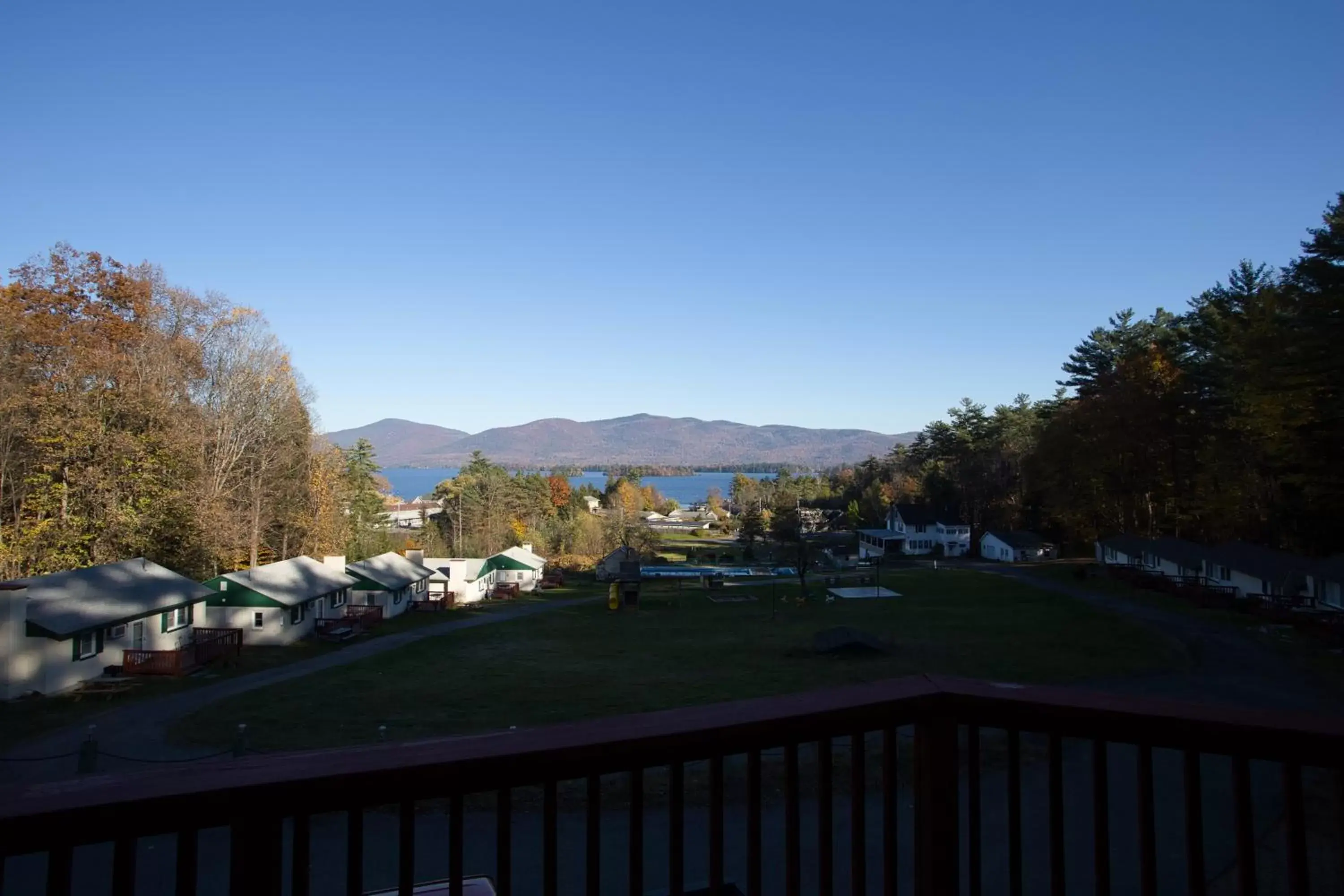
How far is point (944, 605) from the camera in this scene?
1443 inches

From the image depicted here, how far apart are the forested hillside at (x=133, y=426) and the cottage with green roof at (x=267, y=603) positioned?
155 inches

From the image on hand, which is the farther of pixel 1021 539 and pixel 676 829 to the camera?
pixel 1021 539

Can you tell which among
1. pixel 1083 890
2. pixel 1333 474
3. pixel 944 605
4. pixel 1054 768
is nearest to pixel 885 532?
pixel 944 605

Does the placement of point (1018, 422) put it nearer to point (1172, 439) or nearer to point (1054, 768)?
point (1172, 439)

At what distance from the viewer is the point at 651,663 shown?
25141 millimetres

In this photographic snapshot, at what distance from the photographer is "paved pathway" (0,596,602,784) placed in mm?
14945

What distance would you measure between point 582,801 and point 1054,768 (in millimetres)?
10015

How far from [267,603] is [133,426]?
8141 mm

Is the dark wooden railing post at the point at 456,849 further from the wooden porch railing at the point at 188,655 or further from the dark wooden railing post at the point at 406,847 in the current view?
the wooden porch railing at the point at 188,655

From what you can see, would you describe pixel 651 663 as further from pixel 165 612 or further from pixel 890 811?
pixel 890 811

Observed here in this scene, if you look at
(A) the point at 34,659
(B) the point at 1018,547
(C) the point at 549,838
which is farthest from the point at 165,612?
(B) the point at 1018,547

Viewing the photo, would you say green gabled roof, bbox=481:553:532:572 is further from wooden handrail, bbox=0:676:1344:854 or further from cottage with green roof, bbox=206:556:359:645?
wooden handrail, bbox=0:676:1344:854

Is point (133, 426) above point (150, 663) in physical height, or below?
above

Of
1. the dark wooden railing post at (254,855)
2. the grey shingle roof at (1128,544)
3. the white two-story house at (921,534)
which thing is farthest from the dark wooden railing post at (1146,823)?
the white two-story house at (921,534)
